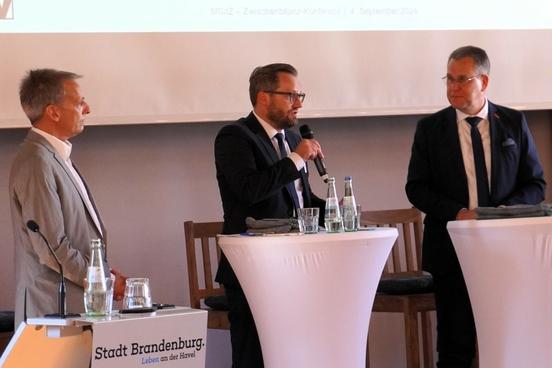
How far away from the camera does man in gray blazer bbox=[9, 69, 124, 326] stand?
330 cm

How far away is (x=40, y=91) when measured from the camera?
3.52 m

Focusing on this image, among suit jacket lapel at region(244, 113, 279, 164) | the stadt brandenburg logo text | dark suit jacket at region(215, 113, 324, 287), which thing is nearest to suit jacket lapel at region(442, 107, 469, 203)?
dark suit jacket at region(215, 113, 324, 287)

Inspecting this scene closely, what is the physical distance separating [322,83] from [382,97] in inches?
12.7

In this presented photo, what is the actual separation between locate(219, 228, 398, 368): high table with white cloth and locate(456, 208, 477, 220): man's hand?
0.39 meters

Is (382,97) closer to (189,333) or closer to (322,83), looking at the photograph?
(322,83)

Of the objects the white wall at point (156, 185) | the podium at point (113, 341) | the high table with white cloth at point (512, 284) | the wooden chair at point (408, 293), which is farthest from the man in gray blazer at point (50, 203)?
the wooden chair at point (408, 293)

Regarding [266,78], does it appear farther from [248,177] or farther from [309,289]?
[309,289]

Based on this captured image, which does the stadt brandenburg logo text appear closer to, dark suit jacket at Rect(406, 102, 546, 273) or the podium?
dark suit jacket at Rect(406, 102, 546, 273)

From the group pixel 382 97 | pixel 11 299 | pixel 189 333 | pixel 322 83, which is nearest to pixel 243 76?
pixel 322 83

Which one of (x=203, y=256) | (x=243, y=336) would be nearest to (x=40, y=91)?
(x=243, y=336)

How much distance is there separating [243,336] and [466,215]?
968mm

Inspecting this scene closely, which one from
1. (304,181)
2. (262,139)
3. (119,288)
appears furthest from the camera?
(304,181)

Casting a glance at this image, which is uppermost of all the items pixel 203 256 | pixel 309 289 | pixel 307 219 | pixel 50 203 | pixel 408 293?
pixel 50 203

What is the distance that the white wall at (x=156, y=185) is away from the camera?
15.6 ft
